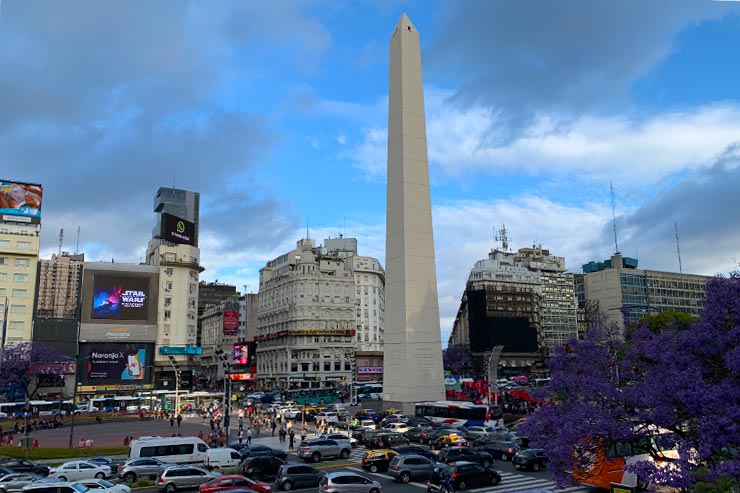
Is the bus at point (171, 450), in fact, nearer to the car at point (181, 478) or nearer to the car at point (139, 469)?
the car at point (139, 469)

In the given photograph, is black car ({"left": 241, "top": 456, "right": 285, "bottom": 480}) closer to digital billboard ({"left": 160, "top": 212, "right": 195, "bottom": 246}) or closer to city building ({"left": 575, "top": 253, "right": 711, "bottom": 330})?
digital billboard ({"left": 160, "top": 212, "right": 195, "bottom": 246})

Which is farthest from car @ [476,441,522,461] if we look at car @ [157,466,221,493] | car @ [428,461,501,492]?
car @ [157,466,221,493]

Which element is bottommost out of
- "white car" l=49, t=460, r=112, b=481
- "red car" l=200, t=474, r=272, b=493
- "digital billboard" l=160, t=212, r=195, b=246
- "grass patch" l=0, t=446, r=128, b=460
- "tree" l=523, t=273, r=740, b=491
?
"grass patch" l=0, t=446, r=128, b=460

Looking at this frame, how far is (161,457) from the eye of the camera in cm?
3073

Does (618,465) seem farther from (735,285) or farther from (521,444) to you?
(521,444)

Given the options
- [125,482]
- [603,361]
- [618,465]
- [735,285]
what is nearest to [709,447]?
[735,285]

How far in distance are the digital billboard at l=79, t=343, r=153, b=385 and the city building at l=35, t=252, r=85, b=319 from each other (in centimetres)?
881

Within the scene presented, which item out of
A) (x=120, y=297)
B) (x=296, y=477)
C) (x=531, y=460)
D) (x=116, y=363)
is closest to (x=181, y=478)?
(x=296, y=477)

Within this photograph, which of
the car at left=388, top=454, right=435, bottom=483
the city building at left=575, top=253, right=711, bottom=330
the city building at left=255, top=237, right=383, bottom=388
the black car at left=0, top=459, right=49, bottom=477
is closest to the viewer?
the car at left=388, top=454, right=435, bottom=483

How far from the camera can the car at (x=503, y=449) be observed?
112 feet

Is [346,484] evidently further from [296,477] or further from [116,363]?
[116,363]

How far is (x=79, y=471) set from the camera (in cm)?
2852

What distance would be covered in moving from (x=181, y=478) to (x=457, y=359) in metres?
107

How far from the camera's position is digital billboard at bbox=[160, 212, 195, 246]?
10169cm
